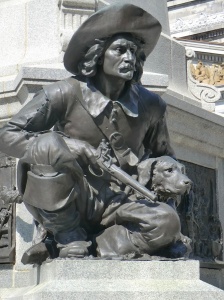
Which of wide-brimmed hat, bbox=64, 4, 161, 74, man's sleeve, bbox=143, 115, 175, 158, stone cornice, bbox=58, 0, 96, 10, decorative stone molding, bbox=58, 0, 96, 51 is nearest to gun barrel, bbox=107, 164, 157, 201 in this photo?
man's sleeve, bbox=143, 115, 175, 158

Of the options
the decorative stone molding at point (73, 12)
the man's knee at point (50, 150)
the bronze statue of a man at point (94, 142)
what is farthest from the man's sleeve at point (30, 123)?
the decorative stone molding at point (73, 12)

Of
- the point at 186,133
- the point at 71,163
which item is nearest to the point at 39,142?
the point at 71,163

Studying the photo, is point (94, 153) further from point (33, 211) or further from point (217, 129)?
point (217, 129)

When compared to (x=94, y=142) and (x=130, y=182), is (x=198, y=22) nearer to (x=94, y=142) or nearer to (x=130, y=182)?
(x=94, y=142)

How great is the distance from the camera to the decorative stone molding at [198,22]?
141 ft

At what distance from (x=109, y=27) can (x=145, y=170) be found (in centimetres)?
105

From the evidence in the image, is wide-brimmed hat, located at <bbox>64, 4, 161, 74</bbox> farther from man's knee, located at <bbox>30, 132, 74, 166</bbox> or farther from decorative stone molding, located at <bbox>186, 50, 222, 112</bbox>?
decorative stone molding, located at <bbox>186, 50, 222, 112</bbox>

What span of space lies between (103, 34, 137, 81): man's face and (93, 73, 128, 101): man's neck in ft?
0.30

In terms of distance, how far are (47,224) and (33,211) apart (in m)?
0.17

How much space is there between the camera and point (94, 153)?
23.3ft

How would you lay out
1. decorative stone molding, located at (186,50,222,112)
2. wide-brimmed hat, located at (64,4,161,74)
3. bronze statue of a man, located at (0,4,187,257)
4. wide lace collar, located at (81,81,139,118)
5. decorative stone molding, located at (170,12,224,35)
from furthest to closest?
decorative stone molding, located at (170,12,224,35) < decorative stone molding, located at (186,50,222,112) < wide lace collar, located at (81,81,139,118) < wide-brimmed hat, located at (64,4,161,74) < bronze statue of a man, located at (0,4,187,257)

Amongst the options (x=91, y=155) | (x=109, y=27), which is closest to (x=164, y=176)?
(x=91, y=155)

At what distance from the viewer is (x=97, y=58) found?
7211 millimetres

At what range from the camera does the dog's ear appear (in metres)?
7.16
